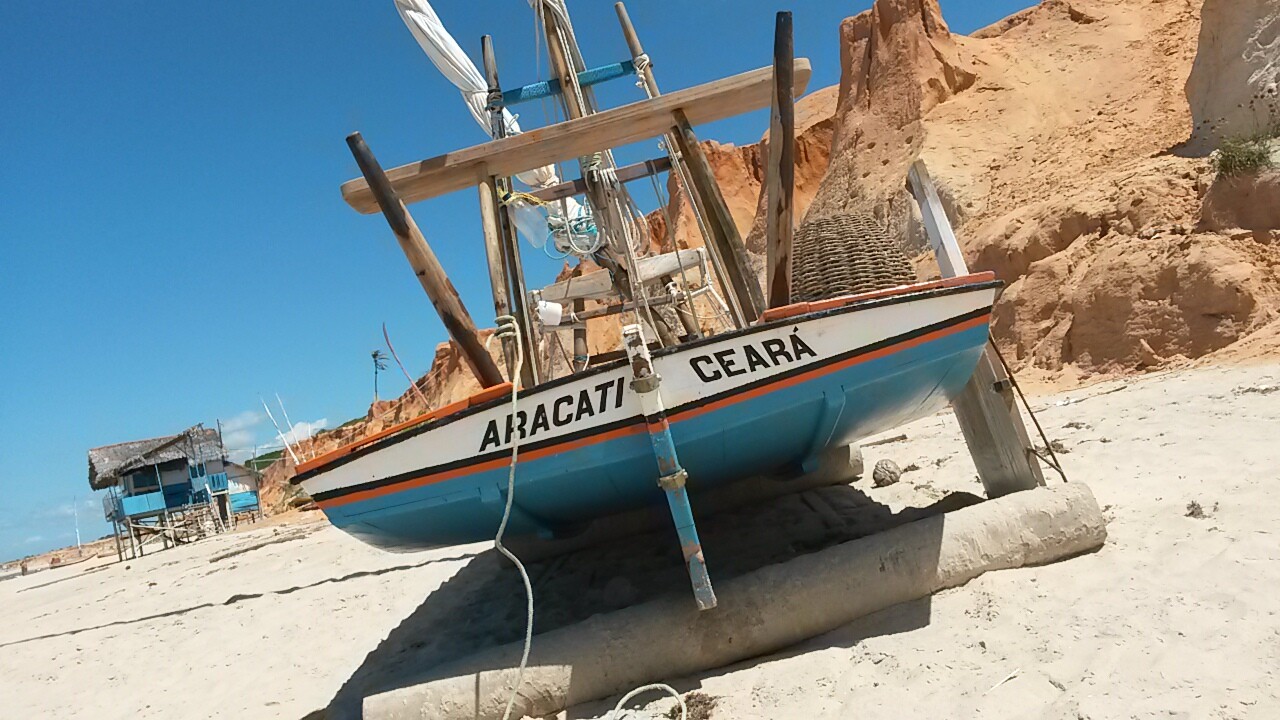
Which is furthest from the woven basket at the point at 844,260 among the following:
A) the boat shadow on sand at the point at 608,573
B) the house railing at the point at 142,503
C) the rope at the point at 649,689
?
the house railing at the point at 142,503

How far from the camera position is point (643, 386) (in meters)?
2.87

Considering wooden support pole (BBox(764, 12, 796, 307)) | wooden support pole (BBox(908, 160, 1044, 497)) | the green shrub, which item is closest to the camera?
A: wooden support pole (BBox(764, 12, 796, 307))

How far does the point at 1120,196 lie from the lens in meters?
10.3

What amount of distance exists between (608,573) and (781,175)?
2591 mm

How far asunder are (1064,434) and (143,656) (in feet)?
25.1

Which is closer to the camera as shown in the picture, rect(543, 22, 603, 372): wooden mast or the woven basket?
the woven basket


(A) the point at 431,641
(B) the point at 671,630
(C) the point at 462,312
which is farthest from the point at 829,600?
(A) the point at 431,641

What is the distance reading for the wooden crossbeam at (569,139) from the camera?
12.3 ft

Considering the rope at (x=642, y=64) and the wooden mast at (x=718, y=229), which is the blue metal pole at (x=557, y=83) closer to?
the rope at (x=642, y=64)

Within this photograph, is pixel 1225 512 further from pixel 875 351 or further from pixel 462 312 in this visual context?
pixel 462 312

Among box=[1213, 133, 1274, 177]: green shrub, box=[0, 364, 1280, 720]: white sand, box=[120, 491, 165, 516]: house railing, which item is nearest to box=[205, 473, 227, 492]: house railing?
box=[120, 491, 165, 516]: house railing

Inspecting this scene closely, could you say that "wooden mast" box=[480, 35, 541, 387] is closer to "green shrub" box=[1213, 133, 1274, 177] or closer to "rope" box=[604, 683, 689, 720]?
"rope" box=[604, 683, 689, 720]

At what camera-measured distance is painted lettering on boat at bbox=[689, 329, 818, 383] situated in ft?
9.87

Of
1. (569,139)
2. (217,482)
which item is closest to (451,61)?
(569,139)
